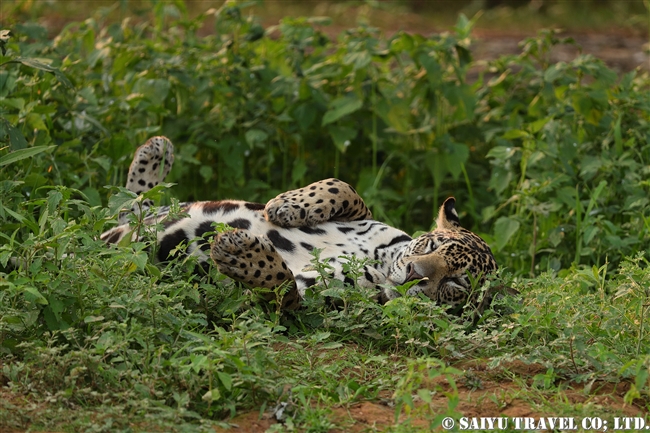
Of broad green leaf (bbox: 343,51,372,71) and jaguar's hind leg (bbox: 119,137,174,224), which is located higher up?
broad green leaf (bbox: 343,51,372,71)

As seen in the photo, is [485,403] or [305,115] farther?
[305,115]

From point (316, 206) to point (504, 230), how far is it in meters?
1.90

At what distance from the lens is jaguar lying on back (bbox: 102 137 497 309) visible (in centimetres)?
476

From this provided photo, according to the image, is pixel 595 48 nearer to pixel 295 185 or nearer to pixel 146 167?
pixel 295 185

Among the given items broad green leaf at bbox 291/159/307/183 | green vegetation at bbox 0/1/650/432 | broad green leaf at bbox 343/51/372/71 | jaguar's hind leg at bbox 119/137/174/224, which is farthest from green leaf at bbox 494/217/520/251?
jaguar's hind leg at bbox 119/137/174/224

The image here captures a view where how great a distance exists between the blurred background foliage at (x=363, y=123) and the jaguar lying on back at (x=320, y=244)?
3.90ft

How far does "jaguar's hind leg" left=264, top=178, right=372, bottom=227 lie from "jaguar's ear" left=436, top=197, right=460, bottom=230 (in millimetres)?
485

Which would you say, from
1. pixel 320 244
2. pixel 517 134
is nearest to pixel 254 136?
pixel 517 134

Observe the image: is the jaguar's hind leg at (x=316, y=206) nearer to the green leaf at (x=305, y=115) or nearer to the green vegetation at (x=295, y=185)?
the green vegetation at (x=295, y=185)

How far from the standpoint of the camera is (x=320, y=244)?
5.45m

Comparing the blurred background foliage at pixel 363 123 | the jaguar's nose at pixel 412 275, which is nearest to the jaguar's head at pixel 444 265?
the jaguar's nose at pixel 412 275

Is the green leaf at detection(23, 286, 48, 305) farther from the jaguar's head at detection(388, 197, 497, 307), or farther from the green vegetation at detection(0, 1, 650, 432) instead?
the jaguar's head at detection(388, 197, 497, 307)

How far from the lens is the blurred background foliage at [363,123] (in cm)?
675

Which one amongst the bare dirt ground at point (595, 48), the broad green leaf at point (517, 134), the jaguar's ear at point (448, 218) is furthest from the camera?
the bare dirt ground at point (595, 48)
